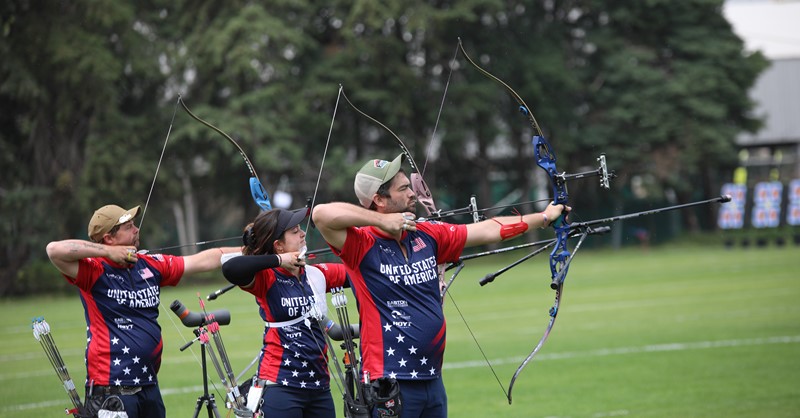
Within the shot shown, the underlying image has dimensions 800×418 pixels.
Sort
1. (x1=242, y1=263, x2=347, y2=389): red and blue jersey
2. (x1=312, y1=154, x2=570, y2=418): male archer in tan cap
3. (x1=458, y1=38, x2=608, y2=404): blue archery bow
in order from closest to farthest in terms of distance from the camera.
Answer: (x1=312, y1=154, x2=570, y2=418): male archer in tan cap
(x1=242, y1=263, x2=347, y2=389): red and blue jersey
(x1=458, y1=38, x2=608, y2=404): blue archery bow

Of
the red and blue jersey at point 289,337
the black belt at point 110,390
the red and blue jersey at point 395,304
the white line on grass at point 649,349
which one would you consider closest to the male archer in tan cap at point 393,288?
the red and blue jersey at point 395,304

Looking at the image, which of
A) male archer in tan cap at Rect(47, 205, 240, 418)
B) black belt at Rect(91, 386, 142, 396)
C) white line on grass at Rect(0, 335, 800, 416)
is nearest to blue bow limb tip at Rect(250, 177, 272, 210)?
male archer in tan cap at Rect(47, 205, 240, 418)

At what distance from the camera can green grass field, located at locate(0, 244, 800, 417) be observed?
10.7 metres

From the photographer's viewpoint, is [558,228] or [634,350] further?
[634,350]

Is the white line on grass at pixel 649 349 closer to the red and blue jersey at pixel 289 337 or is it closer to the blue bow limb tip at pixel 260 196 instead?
the blue bow limb tip at pixel 260 196

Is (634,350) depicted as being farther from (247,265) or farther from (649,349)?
(247,265)

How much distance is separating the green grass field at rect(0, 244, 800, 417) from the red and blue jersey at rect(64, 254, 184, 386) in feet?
8.99

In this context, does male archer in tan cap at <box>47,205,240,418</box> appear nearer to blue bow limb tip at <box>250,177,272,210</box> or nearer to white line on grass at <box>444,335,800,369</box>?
blue bow limb tip at <box>250,177,272,210</box>

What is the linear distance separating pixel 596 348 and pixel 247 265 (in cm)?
969

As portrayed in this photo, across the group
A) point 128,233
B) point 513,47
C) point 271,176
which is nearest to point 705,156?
point 513,47

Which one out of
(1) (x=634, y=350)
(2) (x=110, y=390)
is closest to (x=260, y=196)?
(2) (x=110, y=390)

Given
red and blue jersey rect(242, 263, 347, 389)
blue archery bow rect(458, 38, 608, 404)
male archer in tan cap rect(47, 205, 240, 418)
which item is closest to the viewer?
red and blue jersey rect(242, 263, 347, 389)

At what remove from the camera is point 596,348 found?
48.2 feet

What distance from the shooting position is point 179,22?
1385 inches
